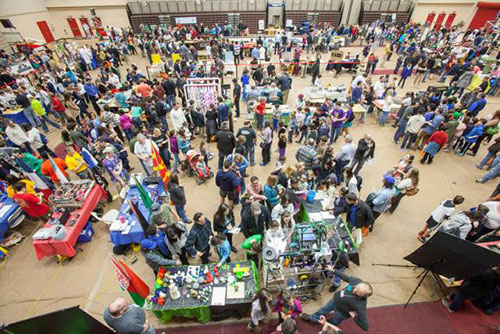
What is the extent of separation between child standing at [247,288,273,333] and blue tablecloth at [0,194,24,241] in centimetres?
656

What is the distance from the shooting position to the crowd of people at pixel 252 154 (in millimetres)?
4832

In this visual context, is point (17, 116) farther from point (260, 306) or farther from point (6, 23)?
point (6, 23)

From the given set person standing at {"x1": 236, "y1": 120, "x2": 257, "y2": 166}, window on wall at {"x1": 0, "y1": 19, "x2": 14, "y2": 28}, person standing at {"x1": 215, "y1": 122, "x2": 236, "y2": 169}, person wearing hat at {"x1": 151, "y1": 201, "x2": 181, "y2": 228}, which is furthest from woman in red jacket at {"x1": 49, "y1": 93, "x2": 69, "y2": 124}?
window on wall at {"x1": 0, "y1": 19, "x2": 14, "y2": 28}

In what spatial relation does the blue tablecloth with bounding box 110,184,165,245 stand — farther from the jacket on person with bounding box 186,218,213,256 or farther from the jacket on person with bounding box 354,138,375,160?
the jacket on person with bounding box 354,138,375,160

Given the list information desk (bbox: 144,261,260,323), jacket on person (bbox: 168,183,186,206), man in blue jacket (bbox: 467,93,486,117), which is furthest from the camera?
man in blue jacket (bbox: 467,93,486,117)

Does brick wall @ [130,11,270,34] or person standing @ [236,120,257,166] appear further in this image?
brick wall @ [130,11,270,34]

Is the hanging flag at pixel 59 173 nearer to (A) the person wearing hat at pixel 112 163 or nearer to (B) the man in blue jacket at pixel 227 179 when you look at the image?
(A) the person wearing hat at pixel 112 163

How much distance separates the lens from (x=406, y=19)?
88.3 ft

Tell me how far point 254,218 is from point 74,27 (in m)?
32.6

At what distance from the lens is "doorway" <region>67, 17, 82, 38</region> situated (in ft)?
83.8

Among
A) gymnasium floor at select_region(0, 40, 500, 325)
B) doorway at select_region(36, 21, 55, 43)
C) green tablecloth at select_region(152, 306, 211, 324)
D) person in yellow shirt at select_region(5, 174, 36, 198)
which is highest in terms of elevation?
doorway at select_region(36, 21, 55, 43)

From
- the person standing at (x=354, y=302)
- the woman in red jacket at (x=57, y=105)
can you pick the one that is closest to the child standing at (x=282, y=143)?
the person standing at (x=354, y=302)

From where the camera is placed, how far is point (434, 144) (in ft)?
27.1

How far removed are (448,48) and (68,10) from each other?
35045 millimetres
